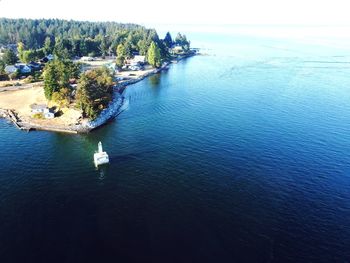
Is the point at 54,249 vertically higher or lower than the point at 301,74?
lower

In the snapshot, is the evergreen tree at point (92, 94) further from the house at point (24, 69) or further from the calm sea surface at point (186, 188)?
the house at point (24, 69)

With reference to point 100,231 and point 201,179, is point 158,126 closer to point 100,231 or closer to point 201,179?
point 201,179

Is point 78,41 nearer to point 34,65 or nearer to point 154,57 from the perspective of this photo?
point 34,65

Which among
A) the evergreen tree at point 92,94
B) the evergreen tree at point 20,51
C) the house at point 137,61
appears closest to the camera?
the evergreen tree at point 92,94

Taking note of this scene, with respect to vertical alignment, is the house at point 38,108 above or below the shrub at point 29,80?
below

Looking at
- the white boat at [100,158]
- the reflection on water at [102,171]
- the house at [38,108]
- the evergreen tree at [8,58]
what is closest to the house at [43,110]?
the house at [38,108]

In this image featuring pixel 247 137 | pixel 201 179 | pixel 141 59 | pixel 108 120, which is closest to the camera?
pixel 201 179

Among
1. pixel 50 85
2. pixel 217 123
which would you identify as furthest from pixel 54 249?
pixel 50 85

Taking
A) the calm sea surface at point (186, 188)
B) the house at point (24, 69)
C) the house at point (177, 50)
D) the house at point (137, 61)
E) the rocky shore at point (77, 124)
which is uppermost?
the house at point (177, 50)
